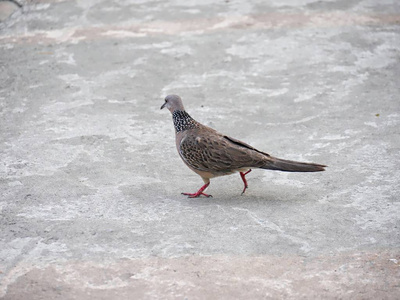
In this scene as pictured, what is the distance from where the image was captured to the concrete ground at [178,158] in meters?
3.51

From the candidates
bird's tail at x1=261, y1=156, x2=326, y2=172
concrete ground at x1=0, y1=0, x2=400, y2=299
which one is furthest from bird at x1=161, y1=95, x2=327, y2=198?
concrete ground at x1=0, y1=0, x2=400, y2=299

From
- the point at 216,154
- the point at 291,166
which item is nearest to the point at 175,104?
the point at 216,154

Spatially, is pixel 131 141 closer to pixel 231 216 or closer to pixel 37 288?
pixel 231 216

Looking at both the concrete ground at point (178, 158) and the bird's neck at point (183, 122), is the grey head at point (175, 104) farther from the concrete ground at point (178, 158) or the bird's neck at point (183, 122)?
the concrete ground at point (178, 158)

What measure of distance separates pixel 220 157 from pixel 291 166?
547 millimetres

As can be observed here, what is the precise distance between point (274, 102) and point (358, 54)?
1683 millimetres

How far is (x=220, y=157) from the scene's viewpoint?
4.50m

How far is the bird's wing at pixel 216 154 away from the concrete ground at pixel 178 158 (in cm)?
29

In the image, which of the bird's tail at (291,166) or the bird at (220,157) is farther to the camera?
the bird at (220,157)

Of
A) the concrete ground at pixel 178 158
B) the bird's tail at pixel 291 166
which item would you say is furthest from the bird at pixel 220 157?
the concrete ground at pixel 178 158

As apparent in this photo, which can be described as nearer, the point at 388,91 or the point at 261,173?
the point at 261,173

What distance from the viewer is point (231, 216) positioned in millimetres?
4234

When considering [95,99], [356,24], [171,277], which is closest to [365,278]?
[171,277]

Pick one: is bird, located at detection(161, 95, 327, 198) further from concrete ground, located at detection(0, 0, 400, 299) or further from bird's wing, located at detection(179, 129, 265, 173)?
concrete ground, located at detection(0, 0, 400, 299)
